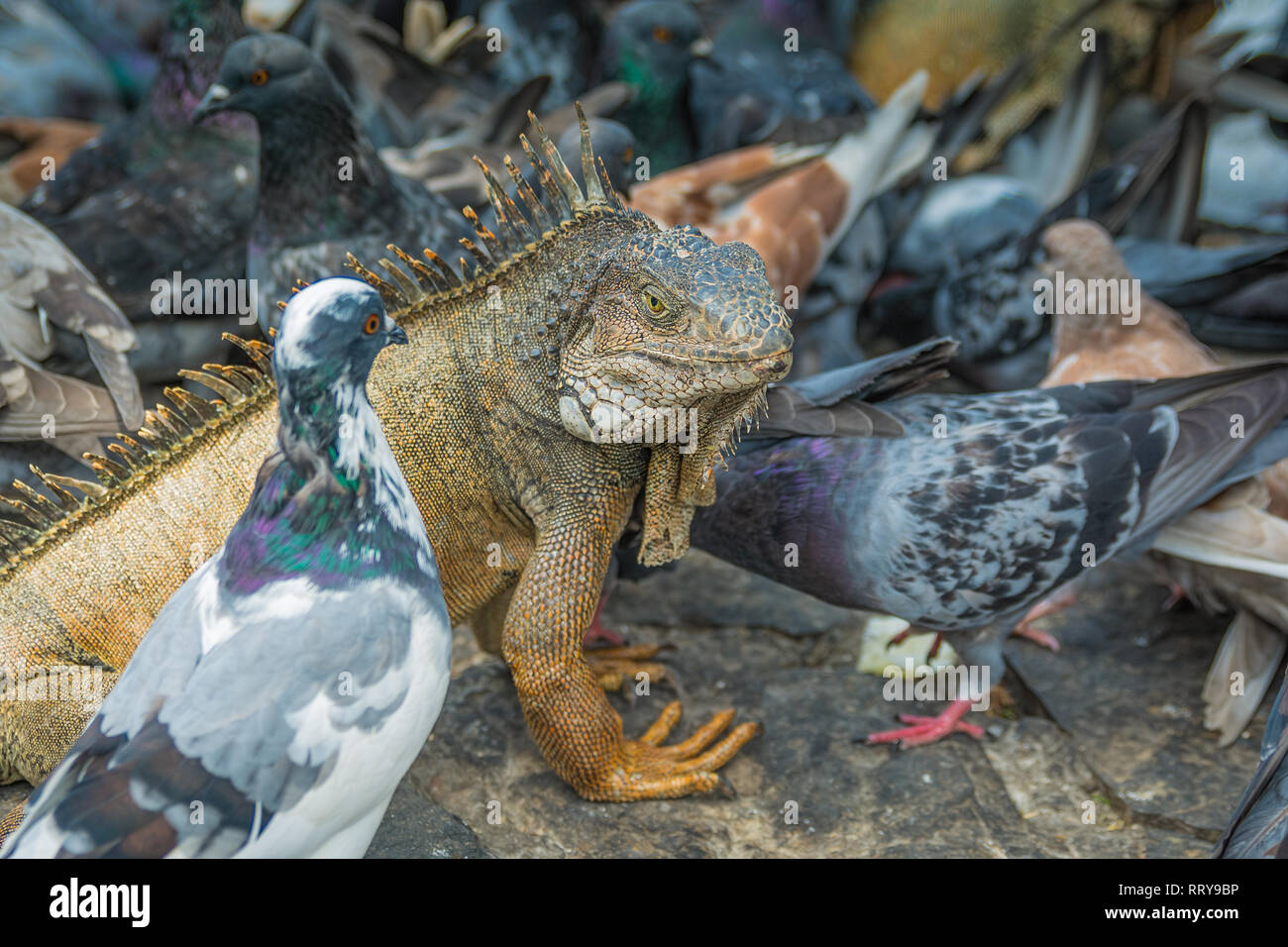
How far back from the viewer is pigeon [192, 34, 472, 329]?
475 centimetres

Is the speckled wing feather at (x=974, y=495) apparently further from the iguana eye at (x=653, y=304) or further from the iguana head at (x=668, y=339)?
the iguana eye at (x=653, y=304)

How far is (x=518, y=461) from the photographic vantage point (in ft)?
11.8

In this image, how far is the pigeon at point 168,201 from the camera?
5375 millimetres

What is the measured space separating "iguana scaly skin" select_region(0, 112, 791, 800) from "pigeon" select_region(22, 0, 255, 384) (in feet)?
6.61

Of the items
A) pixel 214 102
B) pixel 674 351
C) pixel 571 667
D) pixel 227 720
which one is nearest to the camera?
pixel 227 720

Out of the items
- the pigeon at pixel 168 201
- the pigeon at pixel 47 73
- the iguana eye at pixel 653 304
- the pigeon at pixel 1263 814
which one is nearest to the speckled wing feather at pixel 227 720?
the iguana eye at pixel 653 304

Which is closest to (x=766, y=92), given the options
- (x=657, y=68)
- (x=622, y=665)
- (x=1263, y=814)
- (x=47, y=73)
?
(x=657, y=68)

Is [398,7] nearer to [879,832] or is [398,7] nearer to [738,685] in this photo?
[738,685]

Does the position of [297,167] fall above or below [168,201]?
above

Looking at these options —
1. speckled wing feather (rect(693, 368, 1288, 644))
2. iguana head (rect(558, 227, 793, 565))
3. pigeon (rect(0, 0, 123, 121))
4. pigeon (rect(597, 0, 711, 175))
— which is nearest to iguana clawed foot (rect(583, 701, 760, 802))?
speckled wing feather (rect(693, 368, 1288, 644))

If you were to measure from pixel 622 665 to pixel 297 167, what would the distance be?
2.42 metres

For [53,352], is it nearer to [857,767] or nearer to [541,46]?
[857,767]

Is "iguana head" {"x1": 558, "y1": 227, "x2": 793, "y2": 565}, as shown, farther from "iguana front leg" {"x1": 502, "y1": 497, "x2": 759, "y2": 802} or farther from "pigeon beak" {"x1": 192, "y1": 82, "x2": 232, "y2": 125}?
"pigeon beak" {"x1": 192, "y1": 82, "x2": 232, "y2": 125}

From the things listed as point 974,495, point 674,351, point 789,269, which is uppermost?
point 674,351
